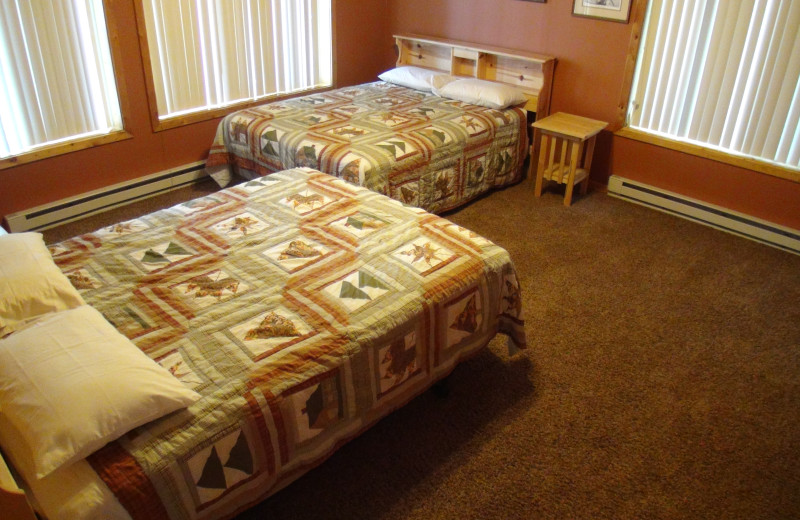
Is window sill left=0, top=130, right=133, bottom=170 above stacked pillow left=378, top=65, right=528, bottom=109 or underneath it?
underneath

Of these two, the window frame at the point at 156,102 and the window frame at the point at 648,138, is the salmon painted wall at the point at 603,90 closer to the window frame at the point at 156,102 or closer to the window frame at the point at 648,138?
the window frame at the point at 648,138

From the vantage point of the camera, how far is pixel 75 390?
1363 millimetres

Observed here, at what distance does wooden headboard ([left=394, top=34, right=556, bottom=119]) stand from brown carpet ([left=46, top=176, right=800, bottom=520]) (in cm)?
138

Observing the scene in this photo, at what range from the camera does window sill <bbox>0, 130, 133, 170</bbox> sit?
3.21 metres

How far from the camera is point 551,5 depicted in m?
3.92

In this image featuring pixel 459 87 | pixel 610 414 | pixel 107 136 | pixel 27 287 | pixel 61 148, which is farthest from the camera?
pixel 459 87

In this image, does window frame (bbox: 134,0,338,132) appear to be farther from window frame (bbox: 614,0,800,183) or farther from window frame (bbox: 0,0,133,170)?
window frame (bbox: 614,0,800,183)

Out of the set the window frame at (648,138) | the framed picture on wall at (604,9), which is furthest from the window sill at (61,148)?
the window frame at (648,138)

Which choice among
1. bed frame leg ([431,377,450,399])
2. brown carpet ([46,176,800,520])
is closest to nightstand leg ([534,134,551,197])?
brown carpet ([46,176,800,520])

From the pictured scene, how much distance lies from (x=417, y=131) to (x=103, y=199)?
1.97m

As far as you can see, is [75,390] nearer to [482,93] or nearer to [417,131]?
[417,131]

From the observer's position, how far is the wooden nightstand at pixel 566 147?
3.66m


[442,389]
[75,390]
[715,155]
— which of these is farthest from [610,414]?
[715,155]

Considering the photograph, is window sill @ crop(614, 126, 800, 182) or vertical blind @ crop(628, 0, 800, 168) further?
window sill @ crop(614, 126, 800, 182)
